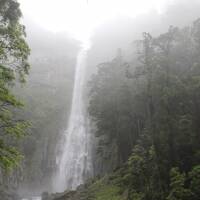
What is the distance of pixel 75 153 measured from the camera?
47.3 metres

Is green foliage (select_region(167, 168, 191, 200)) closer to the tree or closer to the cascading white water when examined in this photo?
the tree

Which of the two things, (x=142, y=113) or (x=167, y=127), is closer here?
(x=167, y=127)

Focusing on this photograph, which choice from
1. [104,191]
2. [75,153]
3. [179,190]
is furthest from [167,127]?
[75,153]

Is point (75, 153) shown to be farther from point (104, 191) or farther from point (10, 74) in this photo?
point (10, 74)

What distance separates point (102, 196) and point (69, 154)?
29898mm

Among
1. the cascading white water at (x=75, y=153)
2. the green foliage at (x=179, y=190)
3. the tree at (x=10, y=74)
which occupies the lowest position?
the green foliage at (x=179, y=190)

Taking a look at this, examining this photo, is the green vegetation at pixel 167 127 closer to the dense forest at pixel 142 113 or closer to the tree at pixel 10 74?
the dense forest at pixel 142 113

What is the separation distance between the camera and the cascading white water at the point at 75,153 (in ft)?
143

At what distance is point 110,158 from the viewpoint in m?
32.7

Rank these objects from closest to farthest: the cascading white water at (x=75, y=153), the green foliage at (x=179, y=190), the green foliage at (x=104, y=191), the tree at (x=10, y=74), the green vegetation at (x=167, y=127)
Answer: the tree at (x=10, y=74)
the green foliage at (x=179, y=190)
the green vegetation at (x=167, y=127)
the green foliage at (x=104, y=191)
the cascading white water at (x=75, y=153)

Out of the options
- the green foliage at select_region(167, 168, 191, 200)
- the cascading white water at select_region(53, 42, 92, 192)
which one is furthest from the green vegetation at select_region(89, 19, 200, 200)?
the cascading white water at select_region(53, 42, 92, 192)

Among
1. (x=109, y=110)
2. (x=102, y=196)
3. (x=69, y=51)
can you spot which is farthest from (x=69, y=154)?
(x=69, y=51)

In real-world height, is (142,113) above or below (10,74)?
above

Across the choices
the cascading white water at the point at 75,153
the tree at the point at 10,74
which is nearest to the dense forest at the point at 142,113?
the tree at the point at 10,74
